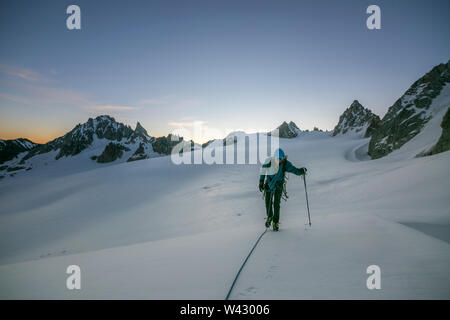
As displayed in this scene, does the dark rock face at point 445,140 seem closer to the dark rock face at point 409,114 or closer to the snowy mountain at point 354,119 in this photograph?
the dark rock face at point 409,114

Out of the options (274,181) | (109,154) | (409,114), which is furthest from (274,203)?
(109,154)

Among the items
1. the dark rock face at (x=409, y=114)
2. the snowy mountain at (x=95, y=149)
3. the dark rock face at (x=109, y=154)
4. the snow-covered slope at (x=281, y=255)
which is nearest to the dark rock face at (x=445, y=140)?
the snow-covered slope at (x=281, y=255)

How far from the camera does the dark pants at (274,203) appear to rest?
562cm

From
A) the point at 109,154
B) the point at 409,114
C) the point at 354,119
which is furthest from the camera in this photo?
the point at 109,154

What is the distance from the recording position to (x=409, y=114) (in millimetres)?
25859

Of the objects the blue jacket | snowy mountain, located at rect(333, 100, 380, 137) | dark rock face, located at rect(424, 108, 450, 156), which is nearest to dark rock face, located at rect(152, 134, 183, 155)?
snowy mountain, located at rect(333, 100, 380, 137)

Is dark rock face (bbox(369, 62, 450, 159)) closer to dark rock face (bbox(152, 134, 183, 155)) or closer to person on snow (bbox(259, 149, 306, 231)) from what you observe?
person on snow (bbox(259, 149, 306, 231))

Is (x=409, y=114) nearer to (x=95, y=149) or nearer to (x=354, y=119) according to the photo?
(x=354, y=119)

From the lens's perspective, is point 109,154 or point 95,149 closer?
point 109,154

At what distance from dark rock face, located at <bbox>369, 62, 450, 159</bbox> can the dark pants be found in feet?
79.3

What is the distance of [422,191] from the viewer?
22.9 feet

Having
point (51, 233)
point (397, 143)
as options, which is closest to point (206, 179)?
point (51, 233)

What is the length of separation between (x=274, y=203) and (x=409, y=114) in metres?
30.8
